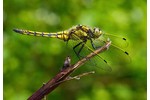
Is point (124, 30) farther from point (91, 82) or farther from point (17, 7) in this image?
point (17, 7)

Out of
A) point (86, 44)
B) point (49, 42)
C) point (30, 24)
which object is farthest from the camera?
point (49, 42)

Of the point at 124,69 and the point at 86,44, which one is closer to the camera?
the point at 86,44

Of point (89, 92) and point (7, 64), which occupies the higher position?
point (7, 64)

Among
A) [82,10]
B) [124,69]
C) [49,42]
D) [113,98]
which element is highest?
[82,10]

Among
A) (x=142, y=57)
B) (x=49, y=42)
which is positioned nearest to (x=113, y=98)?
(x=142, y=57)

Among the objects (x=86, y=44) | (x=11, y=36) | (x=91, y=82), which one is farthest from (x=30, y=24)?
(x=86, y=44)

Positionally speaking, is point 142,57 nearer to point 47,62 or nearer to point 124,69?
point 124,69

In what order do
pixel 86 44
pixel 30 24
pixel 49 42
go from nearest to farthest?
pixel 86 44, pixel 30 24, pixel 49 42
